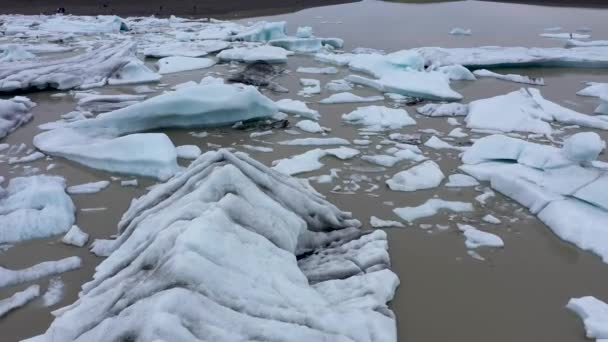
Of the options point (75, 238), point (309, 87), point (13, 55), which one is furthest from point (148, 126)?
point (13, 55)

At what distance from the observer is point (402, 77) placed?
23.4 ft

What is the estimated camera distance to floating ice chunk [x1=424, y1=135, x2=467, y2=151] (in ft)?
15.7

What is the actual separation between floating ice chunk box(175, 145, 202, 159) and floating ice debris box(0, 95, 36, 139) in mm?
1968

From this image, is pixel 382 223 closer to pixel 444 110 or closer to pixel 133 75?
pixel 444 110

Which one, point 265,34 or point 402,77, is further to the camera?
point 265,34

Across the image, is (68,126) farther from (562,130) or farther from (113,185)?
(562,130)

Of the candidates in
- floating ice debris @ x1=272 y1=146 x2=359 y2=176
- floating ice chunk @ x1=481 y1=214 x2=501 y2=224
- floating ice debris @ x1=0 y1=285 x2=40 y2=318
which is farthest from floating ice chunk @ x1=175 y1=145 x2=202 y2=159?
floating ice chunk @ x1=481 y1=214 x2=501 y2=224

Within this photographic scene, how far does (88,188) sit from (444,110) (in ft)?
13.3

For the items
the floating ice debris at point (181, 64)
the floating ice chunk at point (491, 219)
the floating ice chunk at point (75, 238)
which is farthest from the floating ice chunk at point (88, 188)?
the floating ice debris at point (181, 64)

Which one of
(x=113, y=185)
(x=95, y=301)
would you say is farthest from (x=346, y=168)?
(x=95, y=301)

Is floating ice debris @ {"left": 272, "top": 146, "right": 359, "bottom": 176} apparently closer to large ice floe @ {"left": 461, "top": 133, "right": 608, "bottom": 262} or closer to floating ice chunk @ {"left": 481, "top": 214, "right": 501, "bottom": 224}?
large ice floe @ {"left": 461, "top": 133, "right": 608, "bottom": 262}

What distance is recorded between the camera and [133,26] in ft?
47.3

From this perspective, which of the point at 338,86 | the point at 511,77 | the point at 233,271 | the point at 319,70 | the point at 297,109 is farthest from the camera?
the point at 319,70

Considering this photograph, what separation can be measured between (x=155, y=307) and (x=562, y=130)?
4.97 metres
